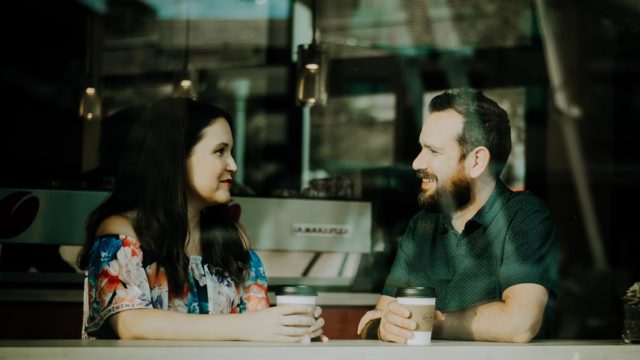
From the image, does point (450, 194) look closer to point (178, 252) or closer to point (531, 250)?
Result: point (531, 250)

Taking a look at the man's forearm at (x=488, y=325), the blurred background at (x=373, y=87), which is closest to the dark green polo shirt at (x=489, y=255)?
the man's forearm at (x=488, y=325)

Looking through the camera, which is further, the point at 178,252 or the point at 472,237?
the point at 472,237

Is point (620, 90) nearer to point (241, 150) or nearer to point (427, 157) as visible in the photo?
point (241, 150)

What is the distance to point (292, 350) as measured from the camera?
165 centimetres

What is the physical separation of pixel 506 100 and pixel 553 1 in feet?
3.19

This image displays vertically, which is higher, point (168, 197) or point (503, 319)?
point (168, 197)

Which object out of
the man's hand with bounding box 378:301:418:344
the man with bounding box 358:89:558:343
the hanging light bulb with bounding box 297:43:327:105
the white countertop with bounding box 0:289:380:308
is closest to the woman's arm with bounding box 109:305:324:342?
the man's hand with bounding box 378:301:418:344

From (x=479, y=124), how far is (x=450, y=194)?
0.22 metres

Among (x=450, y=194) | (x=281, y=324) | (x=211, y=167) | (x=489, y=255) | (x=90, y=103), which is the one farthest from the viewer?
(x=90, y=103)

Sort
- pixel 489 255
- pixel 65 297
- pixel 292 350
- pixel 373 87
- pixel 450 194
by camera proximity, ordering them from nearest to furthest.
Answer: pixel 292 350
pixel 489 255
pixel 450 194
pixel 65 297
pixel 373 87

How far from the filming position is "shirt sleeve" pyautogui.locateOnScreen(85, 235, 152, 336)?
188 centimetres

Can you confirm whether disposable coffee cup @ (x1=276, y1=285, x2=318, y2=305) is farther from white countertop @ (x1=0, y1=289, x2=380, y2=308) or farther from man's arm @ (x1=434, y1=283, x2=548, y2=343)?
white countertop @ (x1=0, y1=289, x2=380, y2=308)

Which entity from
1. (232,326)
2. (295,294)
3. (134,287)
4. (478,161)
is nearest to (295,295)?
(295,294)

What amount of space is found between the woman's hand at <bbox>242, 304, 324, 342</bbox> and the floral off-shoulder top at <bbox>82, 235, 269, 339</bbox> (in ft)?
0.85
